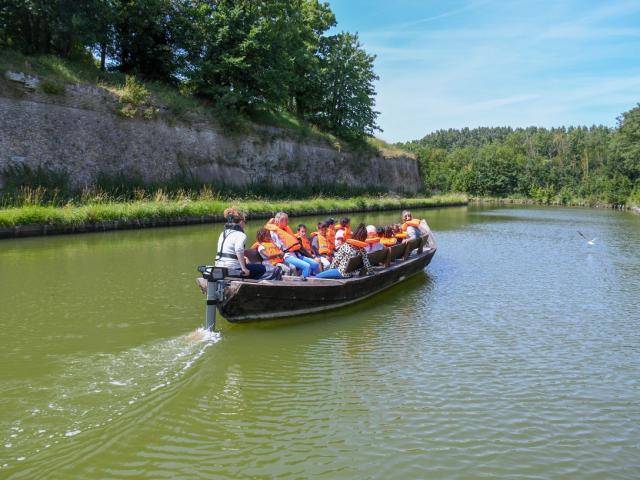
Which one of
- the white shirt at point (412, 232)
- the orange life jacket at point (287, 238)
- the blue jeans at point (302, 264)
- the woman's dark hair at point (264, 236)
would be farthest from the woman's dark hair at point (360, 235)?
the white shirt at point (412, 232)

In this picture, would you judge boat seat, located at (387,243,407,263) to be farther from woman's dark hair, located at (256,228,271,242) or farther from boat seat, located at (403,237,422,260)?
woman's dark hair, located at (256,228,271,242)

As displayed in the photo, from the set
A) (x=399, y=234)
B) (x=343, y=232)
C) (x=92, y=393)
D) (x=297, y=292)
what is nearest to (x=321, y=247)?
(x=343, y=232)

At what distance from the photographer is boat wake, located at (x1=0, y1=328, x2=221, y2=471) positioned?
4.61 meters

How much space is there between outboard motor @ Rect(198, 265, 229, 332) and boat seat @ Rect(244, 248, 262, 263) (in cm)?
164

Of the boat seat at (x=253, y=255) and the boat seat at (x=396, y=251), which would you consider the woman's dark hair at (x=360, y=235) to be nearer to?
the boat seat at (x=396, y=251)

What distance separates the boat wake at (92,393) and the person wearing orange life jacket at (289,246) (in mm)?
3135

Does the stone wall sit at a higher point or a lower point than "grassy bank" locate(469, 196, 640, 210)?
higher

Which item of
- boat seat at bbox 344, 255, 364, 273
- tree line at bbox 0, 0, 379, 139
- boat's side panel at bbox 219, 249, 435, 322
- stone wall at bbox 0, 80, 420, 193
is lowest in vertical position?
boat's side panel at bbox 219, 249, 435, 322

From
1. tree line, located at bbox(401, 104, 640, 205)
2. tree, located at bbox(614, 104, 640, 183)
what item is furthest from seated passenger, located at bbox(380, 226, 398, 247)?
tree, located at bbox(614, 104, 640, 183)

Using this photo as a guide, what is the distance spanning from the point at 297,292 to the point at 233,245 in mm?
1290

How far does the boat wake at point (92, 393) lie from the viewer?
15.1ft

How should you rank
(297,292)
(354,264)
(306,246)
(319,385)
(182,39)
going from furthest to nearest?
(182,39)
(306,246)
(354,264)
(297,292)
(319,385)

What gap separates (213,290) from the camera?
777 cm

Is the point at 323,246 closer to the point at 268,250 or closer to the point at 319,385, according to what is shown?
the point at 268,250
